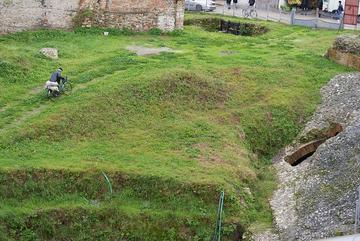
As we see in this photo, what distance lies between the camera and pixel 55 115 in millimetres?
25547

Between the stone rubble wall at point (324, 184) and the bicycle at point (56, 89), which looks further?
the bicycle at point (56, 89)

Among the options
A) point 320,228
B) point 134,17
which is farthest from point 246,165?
point 134,17

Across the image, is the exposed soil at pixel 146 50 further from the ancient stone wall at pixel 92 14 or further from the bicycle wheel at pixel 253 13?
the bicycle wheel at pixel 253 13

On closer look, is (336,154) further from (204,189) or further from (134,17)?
(134,17)

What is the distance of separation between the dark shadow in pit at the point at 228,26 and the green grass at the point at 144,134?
7.95 m

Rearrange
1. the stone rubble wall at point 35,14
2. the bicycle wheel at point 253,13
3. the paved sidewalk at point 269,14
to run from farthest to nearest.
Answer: the bicycle wheel at point 253,13 < the paved sidewalk at point 269,14 < the stone rubble wall at point 35,14

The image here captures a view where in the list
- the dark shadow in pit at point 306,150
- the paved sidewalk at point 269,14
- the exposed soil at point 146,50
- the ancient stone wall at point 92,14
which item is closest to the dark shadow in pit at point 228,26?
the paved sidewalk at point 269,14

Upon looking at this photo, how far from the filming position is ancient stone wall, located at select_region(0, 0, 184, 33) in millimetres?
36469

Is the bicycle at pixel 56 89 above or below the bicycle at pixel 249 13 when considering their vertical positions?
below

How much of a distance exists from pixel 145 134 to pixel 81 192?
431 centimetres

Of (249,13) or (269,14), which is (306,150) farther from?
(269,14)

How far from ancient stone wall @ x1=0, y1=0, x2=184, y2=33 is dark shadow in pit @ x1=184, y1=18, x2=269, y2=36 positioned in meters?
5.77

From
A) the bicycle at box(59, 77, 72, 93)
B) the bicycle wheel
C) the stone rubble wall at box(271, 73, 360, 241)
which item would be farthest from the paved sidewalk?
the bicycle at box(59, 77, 72, 93)

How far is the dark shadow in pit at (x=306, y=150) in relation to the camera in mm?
27016
